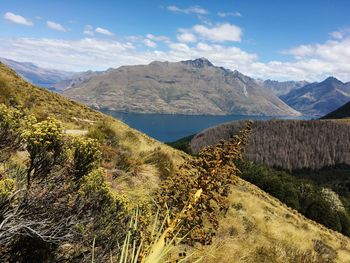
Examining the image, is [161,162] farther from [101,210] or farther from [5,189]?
[5,189]

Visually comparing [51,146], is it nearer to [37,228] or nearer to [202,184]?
[37,228]

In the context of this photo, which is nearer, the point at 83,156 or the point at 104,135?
the point at 83,156

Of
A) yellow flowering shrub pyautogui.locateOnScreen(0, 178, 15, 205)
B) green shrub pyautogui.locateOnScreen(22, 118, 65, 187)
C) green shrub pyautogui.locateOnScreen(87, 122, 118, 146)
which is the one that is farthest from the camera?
green shrub pyautogui.locateOnScreen(87, 122, 118, 146)

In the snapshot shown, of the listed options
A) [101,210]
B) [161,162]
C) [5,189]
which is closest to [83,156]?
[101,210]

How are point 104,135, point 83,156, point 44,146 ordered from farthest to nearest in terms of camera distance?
point 104,135
point 83,156
point 44,146

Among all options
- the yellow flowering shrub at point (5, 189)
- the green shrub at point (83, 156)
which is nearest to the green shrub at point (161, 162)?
the green shrub at point (83, 156)

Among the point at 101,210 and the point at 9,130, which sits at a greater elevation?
the point at 9,130

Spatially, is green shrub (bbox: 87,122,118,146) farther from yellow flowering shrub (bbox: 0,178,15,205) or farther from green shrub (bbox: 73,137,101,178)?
yellow flowering shrub (bbox: 0,178,15,205)

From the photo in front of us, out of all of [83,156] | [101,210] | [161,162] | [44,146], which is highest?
[44,146]

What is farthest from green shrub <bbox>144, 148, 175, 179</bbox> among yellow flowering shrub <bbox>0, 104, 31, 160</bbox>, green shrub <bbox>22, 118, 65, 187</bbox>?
green shrub <bbox>22, 118, 65, 187</bbox>

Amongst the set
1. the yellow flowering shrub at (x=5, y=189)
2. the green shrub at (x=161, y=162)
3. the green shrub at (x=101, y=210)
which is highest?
the yellow flowering shrub at (x=5, y=189)

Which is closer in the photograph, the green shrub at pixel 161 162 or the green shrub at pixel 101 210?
the green shrub at pixel 101 210

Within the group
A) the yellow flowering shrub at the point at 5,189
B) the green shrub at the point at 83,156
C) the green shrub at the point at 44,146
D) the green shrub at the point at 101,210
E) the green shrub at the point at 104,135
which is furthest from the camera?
the green shrub at the point at 104,135

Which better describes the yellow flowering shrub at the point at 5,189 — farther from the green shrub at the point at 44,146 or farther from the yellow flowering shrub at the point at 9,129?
the yellow flowering shrub at the point at 9,129
